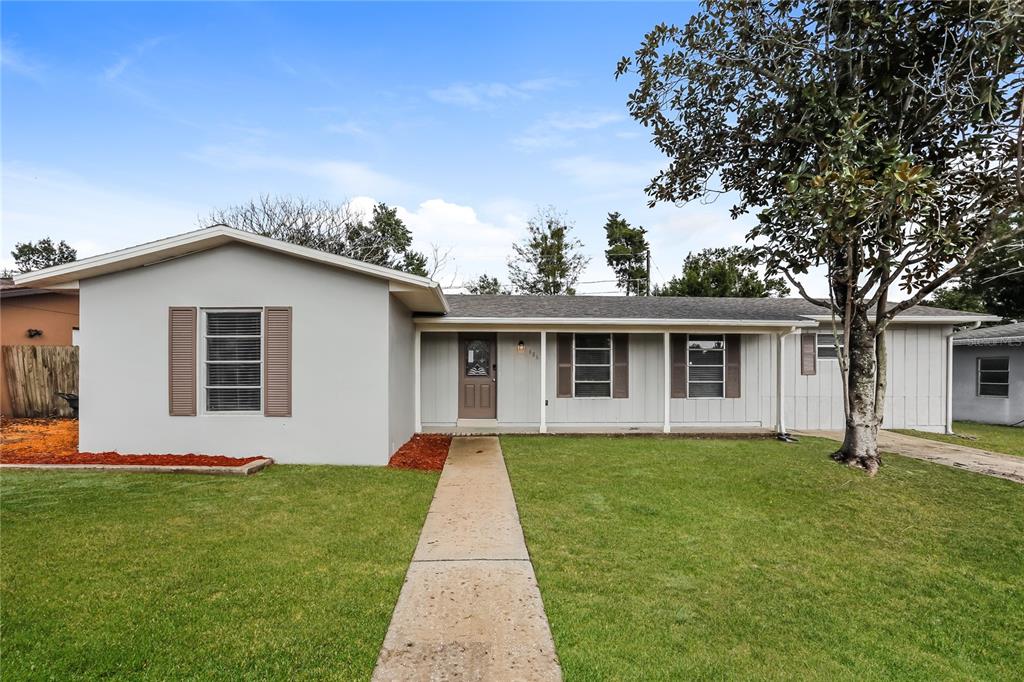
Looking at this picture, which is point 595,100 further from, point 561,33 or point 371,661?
point 371,661

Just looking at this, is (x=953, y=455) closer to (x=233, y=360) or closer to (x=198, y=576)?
(x=198, y=576)

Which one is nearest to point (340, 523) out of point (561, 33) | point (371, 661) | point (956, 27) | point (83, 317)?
point (371, 661)

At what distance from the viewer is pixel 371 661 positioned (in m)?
2.66

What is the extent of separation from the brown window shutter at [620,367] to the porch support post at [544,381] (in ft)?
4.85

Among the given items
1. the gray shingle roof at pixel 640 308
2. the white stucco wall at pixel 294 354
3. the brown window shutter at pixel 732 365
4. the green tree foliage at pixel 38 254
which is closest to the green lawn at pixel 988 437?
the gray shingle roof at pixel 640 308

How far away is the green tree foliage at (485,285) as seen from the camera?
31.0m

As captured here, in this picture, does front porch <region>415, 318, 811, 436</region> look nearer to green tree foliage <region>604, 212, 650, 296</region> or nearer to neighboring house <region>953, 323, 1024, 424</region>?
neighboring house <region>953, 323, 1024, 424</region>

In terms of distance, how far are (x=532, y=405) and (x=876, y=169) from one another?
24.2ft

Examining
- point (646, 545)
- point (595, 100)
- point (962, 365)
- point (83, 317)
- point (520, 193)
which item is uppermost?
point (520, 193)

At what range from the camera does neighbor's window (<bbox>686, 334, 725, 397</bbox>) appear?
1134 centimetres

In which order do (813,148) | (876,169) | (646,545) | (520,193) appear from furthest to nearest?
(520,193)
(813,148)
(876,169)
(646,545)

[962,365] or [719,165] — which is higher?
[719,165]

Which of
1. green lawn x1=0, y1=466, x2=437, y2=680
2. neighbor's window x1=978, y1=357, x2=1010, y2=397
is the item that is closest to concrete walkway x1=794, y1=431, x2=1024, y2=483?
neighbor's window x1=978, y1=357, x2=1010, y2=397

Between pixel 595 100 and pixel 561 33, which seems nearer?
pixel 561 33
